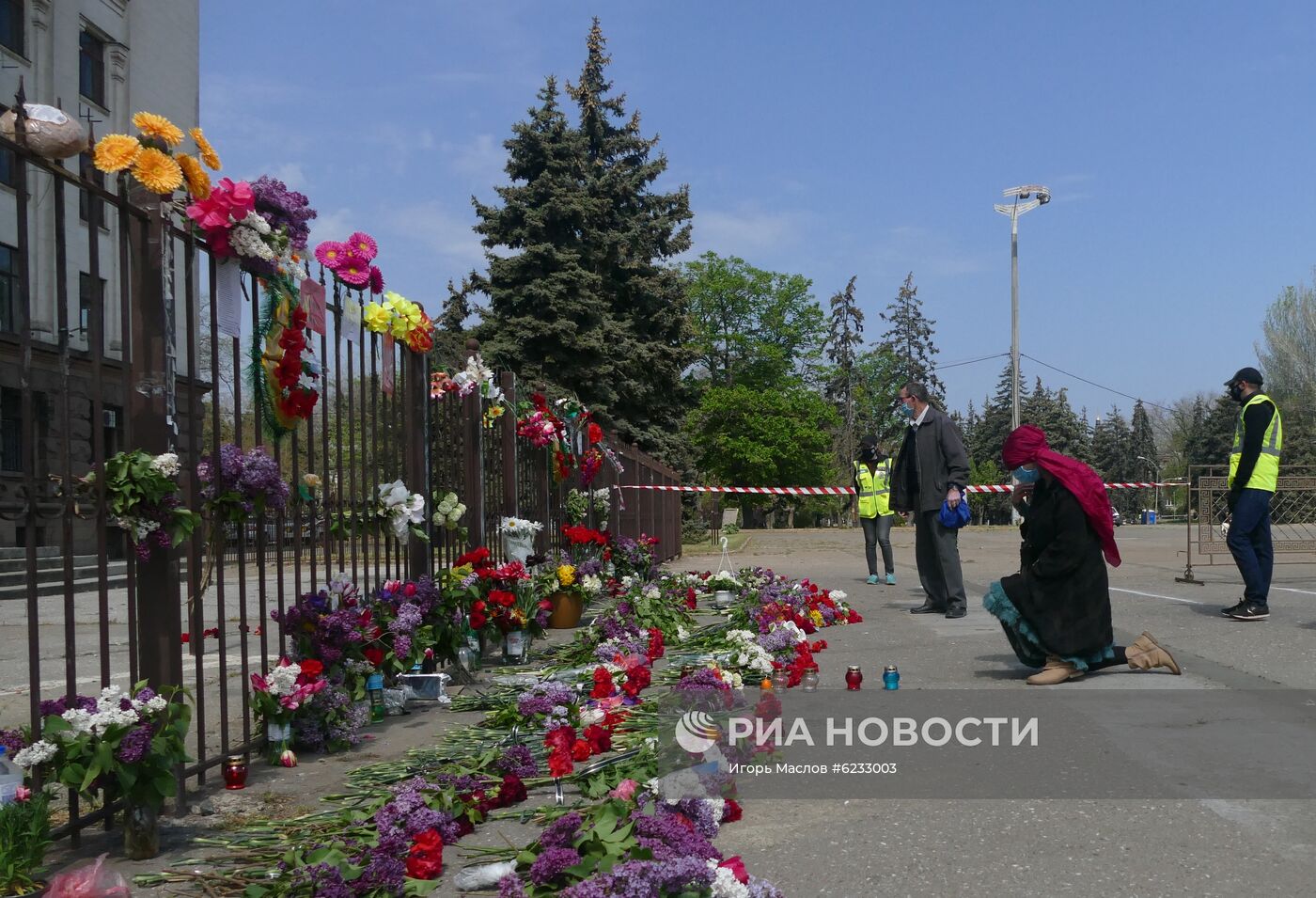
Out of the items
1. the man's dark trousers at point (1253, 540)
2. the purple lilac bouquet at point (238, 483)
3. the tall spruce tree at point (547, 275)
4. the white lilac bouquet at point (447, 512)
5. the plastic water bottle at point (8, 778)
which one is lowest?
the plastic water bottle at point (8, 778)

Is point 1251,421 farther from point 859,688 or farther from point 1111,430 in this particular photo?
point 1111,430

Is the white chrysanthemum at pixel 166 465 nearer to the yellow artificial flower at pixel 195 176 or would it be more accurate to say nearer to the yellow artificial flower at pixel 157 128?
the yellow artificial flower at pixel 195 176

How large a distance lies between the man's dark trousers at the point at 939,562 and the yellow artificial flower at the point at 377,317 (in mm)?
5846

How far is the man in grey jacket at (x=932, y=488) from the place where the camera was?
10.9 m

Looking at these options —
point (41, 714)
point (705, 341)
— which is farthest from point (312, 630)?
point (705, 341)

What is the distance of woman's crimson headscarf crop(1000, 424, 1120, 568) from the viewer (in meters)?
7.10

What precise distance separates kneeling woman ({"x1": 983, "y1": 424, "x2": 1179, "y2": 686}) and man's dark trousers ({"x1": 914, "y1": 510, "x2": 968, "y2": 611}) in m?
3.35

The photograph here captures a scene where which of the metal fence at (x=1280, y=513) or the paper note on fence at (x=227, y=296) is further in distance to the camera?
the metal fence at (x=1280, y=513)

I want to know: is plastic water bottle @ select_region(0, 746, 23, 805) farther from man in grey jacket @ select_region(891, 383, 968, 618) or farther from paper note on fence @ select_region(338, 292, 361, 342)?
man in grey jacket @ select_region(891, 383, 968, 618)

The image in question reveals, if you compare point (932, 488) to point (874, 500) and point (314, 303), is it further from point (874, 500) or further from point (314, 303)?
point (314, 303)

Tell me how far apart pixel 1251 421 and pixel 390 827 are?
29.4 ft

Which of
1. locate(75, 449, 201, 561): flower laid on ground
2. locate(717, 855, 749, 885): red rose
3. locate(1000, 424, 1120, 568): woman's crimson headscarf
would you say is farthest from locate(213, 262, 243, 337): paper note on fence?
locate(1000, 424, 1120, 568): woman's crimson headscarf

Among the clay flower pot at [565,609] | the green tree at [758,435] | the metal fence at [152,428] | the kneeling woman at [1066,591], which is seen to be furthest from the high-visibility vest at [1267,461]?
the green tree at [758,435]

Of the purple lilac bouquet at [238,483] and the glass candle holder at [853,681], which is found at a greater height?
the purple lilac bouquet at [238,483]
